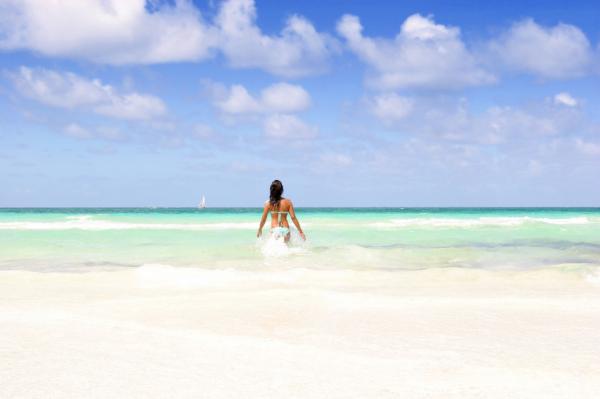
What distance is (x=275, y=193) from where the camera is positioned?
1223 cm

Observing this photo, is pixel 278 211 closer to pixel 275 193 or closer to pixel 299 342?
pixel 275 193

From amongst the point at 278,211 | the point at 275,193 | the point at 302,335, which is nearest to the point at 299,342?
the point at 302,335

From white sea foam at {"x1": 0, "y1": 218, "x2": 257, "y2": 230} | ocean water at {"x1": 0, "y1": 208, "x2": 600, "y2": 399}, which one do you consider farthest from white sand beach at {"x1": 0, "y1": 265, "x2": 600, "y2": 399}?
white sea foam at {"x1": 0, "y1": 218, "x2": 257, "y2": 230}

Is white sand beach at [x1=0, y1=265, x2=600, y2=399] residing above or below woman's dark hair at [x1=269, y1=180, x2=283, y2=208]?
below

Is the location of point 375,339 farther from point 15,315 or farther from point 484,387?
point 15,315

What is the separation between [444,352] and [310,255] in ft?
27.4

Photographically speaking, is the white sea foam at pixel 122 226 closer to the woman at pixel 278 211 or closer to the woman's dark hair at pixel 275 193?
the woman at pixel 278 211

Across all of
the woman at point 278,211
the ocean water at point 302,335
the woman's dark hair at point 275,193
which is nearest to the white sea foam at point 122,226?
the woman at point 278,211

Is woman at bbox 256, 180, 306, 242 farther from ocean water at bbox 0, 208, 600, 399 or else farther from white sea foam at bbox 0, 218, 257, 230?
white sea foam at bbox 0, 218, 257, 230

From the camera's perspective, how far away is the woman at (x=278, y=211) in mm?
12133

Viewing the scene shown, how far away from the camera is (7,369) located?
9.82ft

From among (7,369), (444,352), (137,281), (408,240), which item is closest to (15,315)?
(7,369)

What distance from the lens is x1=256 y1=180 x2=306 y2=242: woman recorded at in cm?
1213

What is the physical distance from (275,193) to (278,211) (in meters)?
0.45
